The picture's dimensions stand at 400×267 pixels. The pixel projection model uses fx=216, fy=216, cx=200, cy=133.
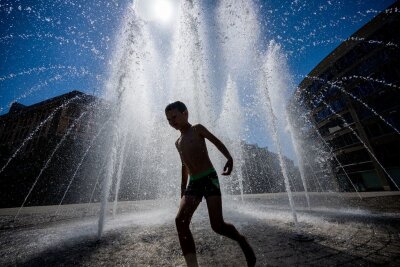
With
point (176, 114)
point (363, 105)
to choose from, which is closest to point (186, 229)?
point (176, 114)

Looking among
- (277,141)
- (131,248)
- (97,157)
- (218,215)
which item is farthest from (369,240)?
(97,157)

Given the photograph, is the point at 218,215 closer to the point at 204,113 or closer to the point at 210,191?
the point at 210,191

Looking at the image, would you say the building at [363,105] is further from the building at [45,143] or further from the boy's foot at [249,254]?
the building at [45,143]

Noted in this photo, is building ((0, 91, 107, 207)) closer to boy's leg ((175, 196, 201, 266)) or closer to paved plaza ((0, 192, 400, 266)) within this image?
paved plaza ((0, 192, 400, 266))

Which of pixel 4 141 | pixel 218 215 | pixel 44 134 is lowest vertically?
pixel 218 215

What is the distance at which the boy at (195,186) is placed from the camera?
2010mm

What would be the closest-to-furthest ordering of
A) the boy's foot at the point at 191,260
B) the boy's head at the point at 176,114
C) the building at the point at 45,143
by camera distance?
the boy's foot at the point at 191,260, the boy's head at the point at 176,114, the building at the point at 45,143

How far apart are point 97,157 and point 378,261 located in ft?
92.6

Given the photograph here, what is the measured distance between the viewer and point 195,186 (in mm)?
2225

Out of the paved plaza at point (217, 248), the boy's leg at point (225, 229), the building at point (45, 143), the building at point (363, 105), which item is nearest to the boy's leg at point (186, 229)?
the boy's leg at point (225, 229)

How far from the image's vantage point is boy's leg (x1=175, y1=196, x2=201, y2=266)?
6.29ft

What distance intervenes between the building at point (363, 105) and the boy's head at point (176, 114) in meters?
28.1

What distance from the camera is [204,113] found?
11.4 metres

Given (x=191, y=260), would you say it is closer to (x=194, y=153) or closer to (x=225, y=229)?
(x=225, y=229)
